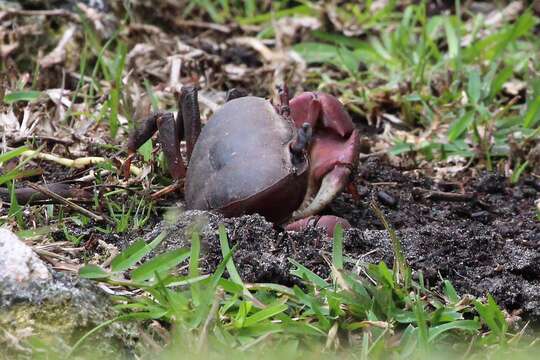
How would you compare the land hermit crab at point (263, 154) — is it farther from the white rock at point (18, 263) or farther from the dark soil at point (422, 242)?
the white rock at point (18, 263)

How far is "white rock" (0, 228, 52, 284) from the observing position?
282 cm

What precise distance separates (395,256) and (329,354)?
493 mm

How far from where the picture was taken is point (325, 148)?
3.97 metres

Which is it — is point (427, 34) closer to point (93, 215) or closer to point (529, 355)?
point (93, 215)

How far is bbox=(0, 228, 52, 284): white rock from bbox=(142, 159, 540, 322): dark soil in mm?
554

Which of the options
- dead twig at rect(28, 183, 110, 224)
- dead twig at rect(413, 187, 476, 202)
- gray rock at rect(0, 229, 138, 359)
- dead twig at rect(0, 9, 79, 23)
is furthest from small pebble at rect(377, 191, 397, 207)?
→ dead twig at rect(0, 9, 79, 23)

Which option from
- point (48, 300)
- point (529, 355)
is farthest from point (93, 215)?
point (529, 355)

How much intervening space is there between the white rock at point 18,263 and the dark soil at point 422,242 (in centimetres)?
55

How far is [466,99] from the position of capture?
17.1ft

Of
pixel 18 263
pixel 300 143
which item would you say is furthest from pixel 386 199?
pixel 18 263

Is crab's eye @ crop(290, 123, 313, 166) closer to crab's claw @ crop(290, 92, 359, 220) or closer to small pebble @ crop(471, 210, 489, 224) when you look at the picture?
crab's claw @ crop(290, 92, 359, 220)

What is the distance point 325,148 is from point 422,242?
26.3 inches

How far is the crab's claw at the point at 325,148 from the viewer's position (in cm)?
377

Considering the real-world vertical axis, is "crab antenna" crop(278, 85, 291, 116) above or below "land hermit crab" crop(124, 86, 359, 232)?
above
